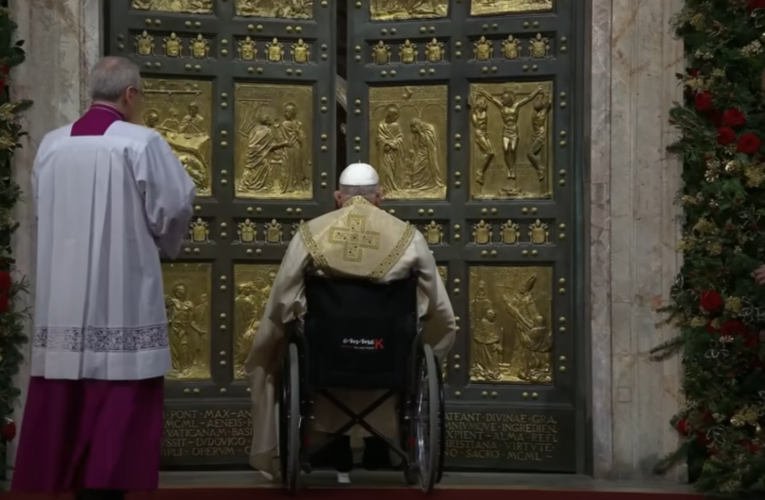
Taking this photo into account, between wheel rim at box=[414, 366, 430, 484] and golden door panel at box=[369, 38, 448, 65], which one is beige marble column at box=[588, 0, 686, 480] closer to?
golden door panel at box=[369, 38, 448, 65]

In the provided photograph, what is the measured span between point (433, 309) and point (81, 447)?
1.86 m

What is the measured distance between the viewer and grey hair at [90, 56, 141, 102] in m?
4.80

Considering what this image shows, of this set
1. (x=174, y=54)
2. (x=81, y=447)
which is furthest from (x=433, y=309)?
(x=174, y=54)

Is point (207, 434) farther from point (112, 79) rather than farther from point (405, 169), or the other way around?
point (112, 79)

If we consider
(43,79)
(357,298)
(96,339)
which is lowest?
(96,339)

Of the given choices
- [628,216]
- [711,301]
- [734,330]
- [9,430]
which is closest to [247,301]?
[9,430]

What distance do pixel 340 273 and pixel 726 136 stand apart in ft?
7.01

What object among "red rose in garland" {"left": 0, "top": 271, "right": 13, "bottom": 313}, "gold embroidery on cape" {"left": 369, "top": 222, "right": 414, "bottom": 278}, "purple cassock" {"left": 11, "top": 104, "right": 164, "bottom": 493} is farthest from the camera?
"red rose in garland" {"left": 0, "top": 271, "right": 13, "bottom": 313}

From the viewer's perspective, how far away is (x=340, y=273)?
5.57 m

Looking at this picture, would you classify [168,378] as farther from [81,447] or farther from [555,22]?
[555,22]

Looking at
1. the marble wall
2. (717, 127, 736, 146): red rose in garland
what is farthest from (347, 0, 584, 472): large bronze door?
(717, 127, 736, 146): red rose in garland

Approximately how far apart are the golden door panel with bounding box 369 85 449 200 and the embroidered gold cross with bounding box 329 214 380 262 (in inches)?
61.1

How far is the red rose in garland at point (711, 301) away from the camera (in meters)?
6.17

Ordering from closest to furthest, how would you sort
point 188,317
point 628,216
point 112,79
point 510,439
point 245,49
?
point 112,79, point 628,216, point 510,439, point 188,317, point 245,49
